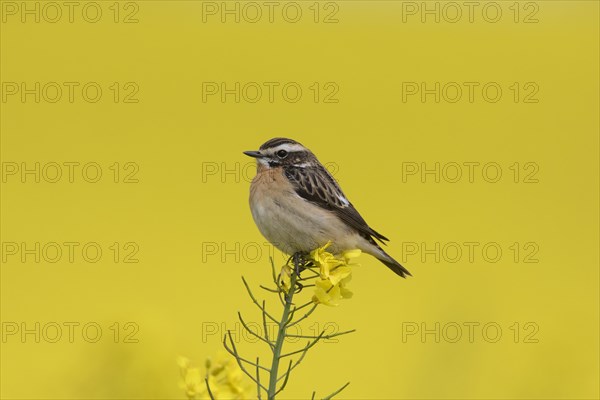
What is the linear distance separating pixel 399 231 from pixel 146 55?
7.22m

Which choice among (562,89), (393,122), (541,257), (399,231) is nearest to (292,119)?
(393,122)

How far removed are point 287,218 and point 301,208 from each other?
0.14 meters

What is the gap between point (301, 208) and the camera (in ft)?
20.4

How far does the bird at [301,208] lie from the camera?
6.07 m

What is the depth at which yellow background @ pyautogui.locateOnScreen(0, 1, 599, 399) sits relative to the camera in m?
7.26

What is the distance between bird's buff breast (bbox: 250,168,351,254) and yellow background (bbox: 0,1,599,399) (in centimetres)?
84

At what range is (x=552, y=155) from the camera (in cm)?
1741

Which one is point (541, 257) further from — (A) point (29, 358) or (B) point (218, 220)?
(A) point (29, 358)

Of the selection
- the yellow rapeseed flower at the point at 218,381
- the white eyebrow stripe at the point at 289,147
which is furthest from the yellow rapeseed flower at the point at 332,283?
the white eyebrow stripe at the point at 289,147
